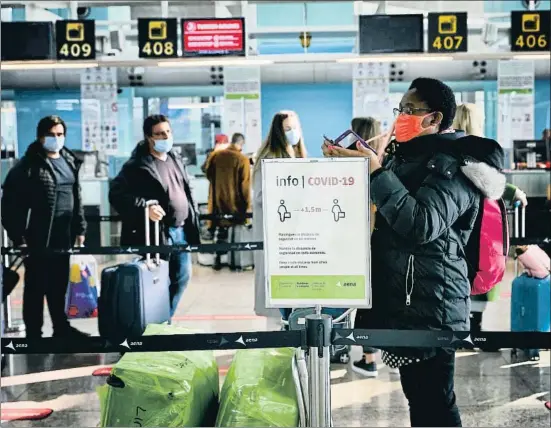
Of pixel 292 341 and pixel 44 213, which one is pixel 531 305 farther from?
pixel 44 213

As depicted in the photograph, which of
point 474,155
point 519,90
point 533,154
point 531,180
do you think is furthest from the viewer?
point 519,90

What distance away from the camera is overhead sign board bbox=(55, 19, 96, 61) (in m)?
8.51

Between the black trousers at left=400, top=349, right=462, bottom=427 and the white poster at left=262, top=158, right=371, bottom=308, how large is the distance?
1.16ft

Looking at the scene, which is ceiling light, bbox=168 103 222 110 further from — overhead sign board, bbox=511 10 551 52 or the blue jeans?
the blue jeans

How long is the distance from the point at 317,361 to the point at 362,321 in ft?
0.95

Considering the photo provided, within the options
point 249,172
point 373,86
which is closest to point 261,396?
point 249,172

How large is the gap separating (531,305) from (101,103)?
8.28 m

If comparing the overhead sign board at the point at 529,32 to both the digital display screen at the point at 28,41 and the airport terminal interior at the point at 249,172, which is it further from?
the digital display screen at the point at 28,41

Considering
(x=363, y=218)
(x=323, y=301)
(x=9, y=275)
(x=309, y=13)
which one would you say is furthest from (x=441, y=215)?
(x=309, y=13)

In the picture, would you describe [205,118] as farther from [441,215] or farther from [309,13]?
[441,215]

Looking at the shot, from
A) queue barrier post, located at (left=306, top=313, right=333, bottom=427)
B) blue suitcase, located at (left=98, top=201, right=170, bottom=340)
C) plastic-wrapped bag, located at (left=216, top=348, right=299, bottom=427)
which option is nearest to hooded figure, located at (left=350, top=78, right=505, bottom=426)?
Answer: queue barrier post, located at (left=306, top=313, right=333, bottom=427)

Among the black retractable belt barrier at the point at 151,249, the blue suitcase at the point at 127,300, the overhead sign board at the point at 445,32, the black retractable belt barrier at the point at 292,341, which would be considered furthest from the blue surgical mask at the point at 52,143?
the overhead sign board at the point at 445,32

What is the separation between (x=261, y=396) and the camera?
8.85ft

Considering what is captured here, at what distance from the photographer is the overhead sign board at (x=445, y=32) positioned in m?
8.52
